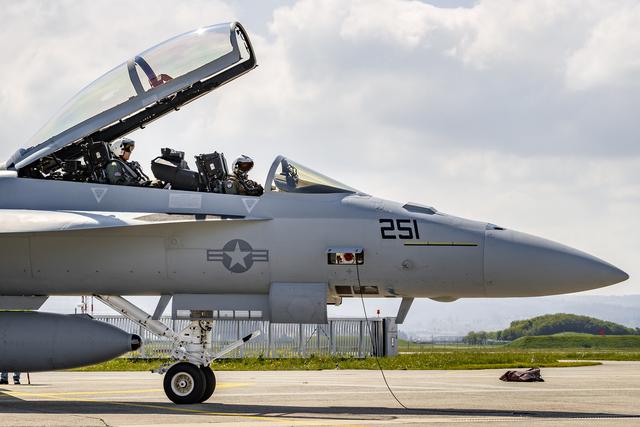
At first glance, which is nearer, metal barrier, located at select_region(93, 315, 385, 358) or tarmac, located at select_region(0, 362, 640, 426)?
tarmac, located at select_region(0, 362, 640, 426)

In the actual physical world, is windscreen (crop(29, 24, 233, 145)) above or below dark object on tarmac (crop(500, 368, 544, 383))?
above

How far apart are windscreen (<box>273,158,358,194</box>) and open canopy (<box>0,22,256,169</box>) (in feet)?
6.35

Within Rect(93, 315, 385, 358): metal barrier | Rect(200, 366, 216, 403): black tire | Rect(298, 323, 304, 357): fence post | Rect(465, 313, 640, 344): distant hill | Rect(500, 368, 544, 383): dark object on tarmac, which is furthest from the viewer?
Rect(465, 313, 640, 344): distant hill

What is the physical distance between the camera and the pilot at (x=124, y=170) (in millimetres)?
14547

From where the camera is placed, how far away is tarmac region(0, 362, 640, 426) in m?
11.7

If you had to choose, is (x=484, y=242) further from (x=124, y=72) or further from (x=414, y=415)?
(x=124, y=72)

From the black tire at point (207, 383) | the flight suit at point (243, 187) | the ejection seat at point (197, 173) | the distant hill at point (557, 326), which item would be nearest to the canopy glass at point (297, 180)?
the flight suit at point (243, 187)

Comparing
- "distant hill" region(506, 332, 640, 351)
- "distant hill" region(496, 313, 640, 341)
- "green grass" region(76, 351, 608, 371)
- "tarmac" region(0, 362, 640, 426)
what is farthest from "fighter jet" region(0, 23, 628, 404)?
"distant hill" region(496, 313, 640, 341)

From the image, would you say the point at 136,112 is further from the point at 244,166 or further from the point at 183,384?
the point at 183,384

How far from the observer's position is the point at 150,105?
49.4ft

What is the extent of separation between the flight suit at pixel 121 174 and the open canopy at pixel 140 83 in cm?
58

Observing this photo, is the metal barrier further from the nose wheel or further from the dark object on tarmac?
the nose wheel

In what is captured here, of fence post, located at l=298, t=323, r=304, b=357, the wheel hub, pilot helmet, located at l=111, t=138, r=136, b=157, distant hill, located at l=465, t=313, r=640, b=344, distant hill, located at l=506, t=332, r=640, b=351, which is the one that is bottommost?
the wheel hub

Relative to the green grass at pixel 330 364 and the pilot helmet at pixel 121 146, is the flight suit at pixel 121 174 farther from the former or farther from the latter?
the green grass at pixel 330 364
